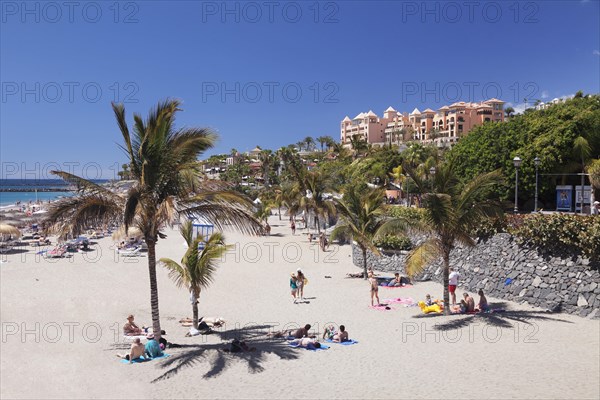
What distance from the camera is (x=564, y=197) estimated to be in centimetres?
2350

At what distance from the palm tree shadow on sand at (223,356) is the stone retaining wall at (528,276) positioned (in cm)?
787

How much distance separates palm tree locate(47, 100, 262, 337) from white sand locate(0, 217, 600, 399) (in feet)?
9.78

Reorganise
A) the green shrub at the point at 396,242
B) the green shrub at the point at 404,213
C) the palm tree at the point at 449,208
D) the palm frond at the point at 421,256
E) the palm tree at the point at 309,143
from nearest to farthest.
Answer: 1. the palm tree at the point at 449,208
2. the palm frond at the point at 421,256
3. the green shrub at the point at 396,242
4. the green shrub at the point at 404,213
5. the palm tree at the point at 309,143

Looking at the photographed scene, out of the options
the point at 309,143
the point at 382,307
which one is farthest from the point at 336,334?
the point at 309,143

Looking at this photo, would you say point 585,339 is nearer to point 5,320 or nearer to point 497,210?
point 497,210

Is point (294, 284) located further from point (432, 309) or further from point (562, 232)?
point (562, 232)

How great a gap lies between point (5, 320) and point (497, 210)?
581 inches

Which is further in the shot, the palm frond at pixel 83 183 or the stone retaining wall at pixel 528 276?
the stone retaining wall at pixel 528 276

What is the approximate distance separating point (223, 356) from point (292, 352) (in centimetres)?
158

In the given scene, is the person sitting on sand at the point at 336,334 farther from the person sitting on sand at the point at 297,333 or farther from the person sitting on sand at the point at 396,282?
the person sitting on sand at the point at 396,282

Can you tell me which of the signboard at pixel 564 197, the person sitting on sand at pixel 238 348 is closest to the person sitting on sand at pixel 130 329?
the person sitting on sand at pixel 238 348

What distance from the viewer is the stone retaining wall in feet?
39.1

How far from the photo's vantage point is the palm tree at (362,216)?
18500mm

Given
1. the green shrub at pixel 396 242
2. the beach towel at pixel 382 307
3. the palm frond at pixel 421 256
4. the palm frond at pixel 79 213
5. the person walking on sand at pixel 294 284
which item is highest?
the palm frond at pixel 79 213
